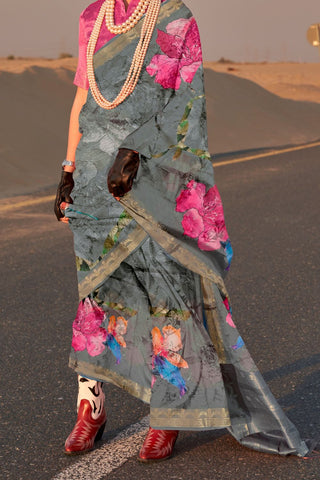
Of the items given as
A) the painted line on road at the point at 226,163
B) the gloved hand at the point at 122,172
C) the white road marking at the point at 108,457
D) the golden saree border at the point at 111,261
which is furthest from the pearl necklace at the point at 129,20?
the painted line on road at the point at 226,163

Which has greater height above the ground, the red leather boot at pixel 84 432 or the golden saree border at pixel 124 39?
the golden saree border at pixel 124 39

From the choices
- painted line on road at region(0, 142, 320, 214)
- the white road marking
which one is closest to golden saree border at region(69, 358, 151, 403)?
the white road marking

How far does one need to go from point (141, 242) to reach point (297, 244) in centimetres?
443

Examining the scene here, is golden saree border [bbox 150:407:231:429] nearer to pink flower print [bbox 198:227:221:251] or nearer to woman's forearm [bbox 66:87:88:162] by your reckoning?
pink flower print [bbox 198:227:221:251]

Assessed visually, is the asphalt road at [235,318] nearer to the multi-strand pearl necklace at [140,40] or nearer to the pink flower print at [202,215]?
the pink flower print at [202,215]

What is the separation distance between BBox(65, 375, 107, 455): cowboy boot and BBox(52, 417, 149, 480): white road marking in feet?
0.16

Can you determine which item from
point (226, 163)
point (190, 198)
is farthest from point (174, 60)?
point (226, 163)

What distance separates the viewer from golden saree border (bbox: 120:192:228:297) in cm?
341

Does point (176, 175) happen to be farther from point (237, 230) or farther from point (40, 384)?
point (237, 230)

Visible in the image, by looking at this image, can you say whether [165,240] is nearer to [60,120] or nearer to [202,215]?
[202,215]

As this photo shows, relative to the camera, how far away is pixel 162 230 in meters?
3.43

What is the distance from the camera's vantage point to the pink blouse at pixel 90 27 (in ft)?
11.4

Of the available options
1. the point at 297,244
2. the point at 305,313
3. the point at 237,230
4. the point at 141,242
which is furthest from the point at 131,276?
the point at 237,230

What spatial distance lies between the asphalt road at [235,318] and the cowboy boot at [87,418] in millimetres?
78
